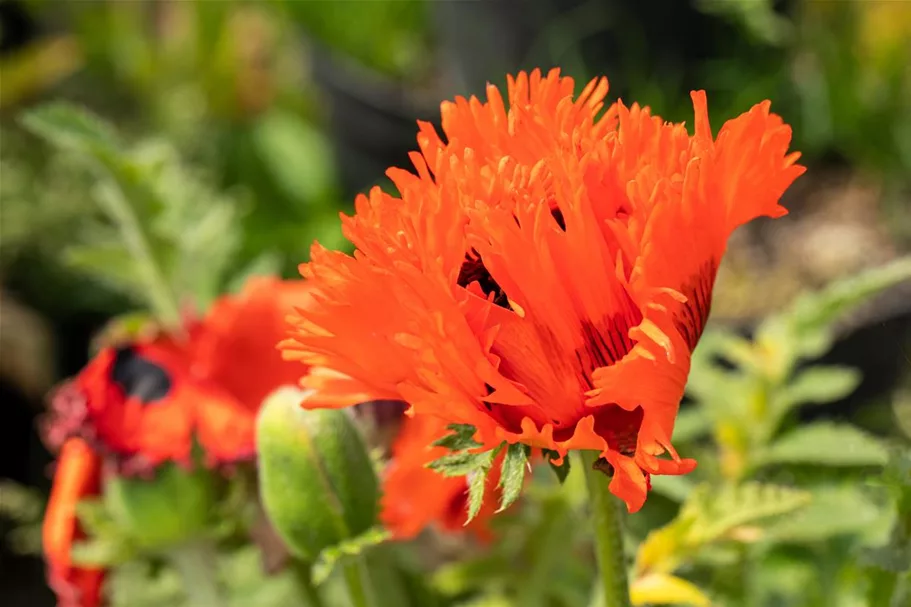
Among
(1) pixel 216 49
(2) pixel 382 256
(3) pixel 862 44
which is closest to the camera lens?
(2) pixel 382 256

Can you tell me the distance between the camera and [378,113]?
49.1 inches

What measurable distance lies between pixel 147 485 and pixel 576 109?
0.25 meters

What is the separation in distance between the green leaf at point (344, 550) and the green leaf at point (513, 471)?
0.09 meters

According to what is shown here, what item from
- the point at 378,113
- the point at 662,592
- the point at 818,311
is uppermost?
the point at 378,113

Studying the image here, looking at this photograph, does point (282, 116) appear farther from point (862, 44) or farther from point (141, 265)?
point (141, 265)

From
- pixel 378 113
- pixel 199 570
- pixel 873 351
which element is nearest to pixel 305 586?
pixel 199 570

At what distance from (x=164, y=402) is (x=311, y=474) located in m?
0.11

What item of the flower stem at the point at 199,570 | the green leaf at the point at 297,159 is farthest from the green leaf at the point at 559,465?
the green leaf at the point at 297,159

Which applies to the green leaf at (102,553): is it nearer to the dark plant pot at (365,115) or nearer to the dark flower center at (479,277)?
the dark flower center at (479,277)

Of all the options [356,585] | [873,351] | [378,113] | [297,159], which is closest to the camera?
[356,585]

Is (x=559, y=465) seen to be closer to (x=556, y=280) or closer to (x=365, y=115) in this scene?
(x=556, y=280)

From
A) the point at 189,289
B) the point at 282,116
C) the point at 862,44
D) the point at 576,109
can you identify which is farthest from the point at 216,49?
the point at 576,109

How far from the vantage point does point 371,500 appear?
39 centimetres

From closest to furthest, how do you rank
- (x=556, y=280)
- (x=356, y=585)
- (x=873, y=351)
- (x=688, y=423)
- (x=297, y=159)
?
1. (x=556, y=280)
2. (x=356, y=585)
3. (x=688, y=423)
4. (x=873, y=351)
5. (x=297, y=159)
